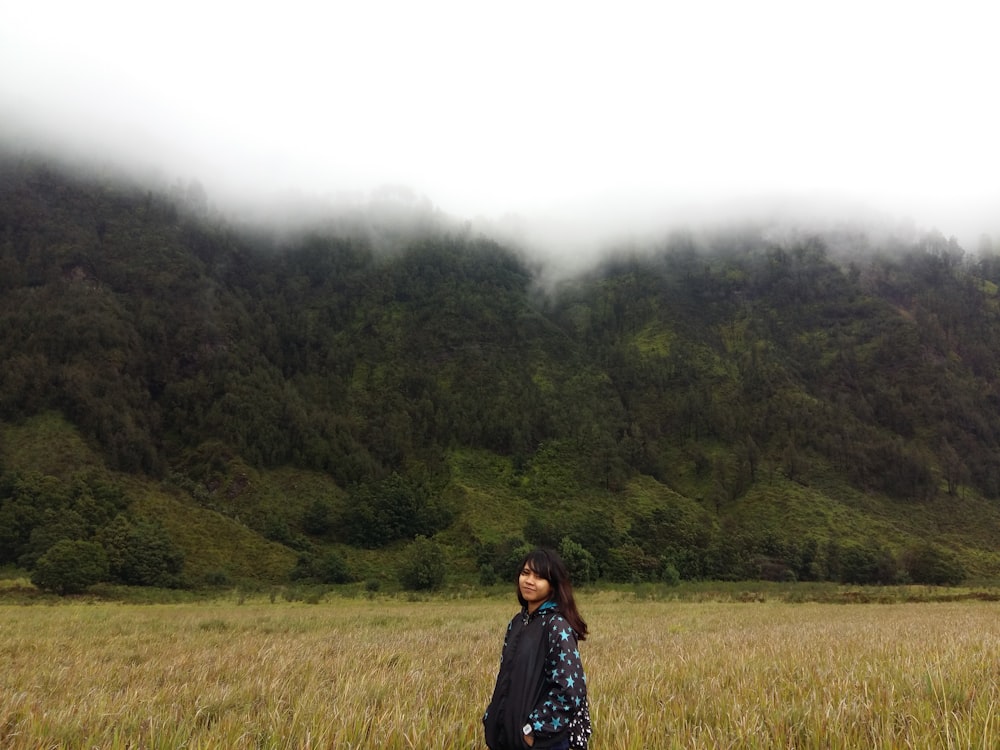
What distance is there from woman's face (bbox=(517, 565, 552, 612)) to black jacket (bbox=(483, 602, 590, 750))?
7.5 inches

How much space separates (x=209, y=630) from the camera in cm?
1592

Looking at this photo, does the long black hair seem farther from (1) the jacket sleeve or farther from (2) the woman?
(1) the jacket sleeve

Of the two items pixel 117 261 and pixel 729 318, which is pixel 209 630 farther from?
pixel 729 318

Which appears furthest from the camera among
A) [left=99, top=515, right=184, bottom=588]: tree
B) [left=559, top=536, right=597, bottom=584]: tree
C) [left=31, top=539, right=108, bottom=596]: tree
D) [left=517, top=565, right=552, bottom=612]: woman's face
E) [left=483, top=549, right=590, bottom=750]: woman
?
[left=559, top=536, right=597, bottom=584]: tree

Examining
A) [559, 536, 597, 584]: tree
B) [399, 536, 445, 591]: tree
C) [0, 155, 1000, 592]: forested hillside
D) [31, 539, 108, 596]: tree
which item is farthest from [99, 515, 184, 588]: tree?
[559, 536, 597, 584]: tree

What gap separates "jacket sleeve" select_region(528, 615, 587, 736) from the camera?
3234 millimetres

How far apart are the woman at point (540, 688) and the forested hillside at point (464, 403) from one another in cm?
4890

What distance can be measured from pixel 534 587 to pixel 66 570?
48565mm

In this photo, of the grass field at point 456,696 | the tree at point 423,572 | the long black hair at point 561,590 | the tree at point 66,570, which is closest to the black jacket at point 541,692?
the long black hair at point 561,590

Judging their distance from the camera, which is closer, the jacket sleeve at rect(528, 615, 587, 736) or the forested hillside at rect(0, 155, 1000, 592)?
the jacket sleeve at rect(528, 615, 587, 736)

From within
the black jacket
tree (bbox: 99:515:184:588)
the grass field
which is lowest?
tree (bbox: 99:515:184:588)

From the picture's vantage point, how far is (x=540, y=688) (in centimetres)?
340

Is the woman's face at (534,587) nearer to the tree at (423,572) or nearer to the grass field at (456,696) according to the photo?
the grass field at (456,696)

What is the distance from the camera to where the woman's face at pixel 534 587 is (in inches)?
145
